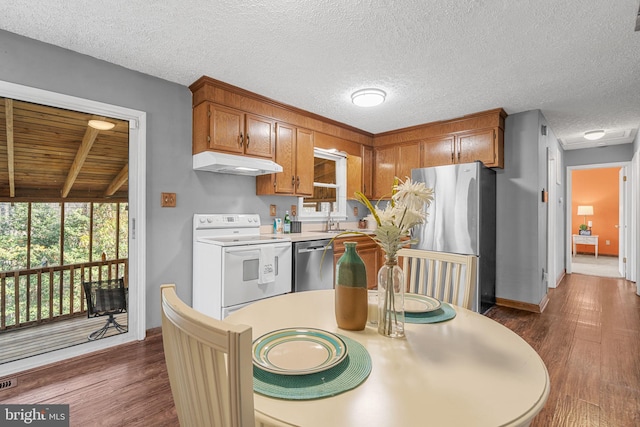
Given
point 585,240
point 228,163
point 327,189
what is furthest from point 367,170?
point 585,240

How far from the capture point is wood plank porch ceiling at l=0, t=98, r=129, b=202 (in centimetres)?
234

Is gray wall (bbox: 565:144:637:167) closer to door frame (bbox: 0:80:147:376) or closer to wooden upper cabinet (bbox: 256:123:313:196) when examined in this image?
wooden upper cabinet (bbox: 256:123:313:196)

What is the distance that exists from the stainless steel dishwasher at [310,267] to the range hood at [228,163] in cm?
84

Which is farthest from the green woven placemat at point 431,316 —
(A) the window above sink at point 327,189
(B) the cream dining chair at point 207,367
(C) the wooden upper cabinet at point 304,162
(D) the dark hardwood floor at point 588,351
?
(A) the window above sink at point 327,189

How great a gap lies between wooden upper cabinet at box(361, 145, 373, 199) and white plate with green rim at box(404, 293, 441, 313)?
3286 millimetres

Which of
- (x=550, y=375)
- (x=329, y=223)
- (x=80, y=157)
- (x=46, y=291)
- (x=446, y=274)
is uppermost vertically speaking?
(x=80, y=157)

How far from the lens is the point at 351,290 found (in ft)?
3.48

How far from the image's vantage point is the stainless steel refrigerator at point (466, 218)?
3.25 metres

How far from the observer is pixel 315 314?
4.16 feet

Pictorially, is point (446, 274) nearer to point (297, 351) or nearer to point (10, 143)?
point (297, 351)

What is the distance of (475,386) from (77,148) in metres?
3.70

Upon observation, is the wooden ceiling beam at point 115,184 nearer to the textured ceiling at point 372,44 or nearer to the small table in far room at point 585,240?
the textured ceiling at point 372,44

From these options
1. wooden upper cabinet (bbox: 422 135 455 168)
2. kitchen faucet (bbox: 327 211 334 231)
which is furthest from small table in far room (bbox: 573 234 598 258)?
kitchen faucet (bbox: 327 211 334 231)

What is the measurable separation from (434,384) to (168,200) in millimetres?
2686
